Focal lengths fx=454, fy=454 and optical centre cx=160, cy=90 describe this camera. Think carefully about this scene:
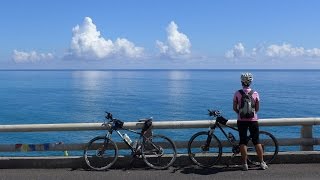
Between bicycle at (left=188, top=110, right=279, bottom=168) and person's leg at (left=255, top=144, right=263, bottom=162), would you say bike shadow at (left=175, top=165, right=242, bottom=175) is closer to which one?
bicycle at (left=188, top=110, right=279, bottom=168)

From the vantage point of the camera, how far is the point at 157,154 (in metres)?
8.20

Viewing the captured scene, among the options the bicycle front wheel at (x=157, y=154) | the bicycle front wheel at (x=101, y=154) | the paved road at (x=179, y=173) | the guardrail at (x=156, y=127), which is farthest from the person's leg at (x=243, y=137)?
the bicycle front wheel at (x=101, y=154)

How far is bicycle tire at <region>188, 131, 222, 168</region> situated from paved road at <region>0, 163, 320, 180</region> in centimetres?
18

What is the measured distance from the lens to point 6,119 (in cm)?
4403

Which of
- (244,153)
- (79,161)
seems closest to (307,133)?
(244,153)

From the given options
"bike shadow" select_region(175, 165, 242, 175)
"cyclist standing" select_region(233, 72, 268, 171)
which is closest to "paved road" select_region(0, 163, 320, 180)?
"bike shadow" select_region(175, 165, 242, 175)

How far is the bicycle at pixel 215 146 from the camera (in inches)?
322

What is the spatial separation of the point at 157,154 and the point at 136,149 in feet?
1.29

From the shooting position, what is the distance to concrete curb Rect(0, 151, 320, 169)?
321 inches

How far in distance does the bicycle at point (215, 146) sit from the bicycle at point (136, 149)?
43cm

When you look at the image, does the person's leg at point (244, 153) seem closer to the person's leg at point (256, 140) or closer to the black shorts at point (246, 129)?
the black shorts at point (246, 129)

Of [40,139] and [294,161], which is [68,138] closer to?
[40,139]

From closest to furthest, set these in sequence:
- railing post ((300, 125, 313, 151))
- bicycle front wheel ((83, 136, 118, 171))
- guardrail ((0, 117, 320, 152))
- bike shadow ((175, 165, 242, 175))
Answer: bike shadow ((175, 165, 242, 175))
bicycle front wheel ((83, 136, 118, 171))
guardrail ((0, 117, 320, 152))
railing post ((300, 125, 313, 151))

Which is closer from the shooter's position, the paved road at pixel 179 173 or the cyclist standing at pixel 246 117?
the paved road at pixel 179 173
